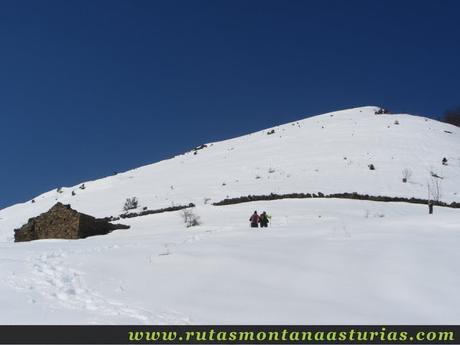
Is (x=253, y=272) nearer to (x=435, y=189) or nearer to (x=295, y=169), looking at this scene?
(x=435, y=189)

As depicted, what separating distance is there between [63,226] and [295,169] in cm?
1684

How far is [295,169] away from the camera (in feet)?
108

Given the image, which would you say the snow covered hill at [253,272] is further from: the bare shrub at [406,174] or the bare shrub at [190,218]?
the bare shrub at [406,174]

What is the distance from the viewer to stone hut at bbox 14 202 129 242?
744 inches

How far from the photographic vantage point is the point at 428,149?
120 ft

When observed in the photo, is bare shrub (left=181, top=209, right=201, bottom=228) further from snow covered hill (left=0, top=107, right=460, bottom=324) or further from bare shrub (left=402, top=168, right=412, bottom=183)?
bare shrub (left=402, top=168, right=412, bottom=183)

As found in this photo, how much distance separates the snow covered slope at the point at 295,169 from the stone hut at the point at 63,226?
185 inches

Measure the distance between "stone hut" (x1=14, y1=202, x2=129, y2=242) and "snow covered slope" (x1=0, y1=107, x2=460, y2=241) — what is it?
4.71m

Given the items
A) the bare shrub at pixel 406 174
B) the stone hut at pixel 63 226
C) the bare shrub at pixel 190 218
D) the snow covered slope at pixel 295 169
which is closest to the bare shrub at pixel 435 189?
the snow covered slope at pixel 295 169

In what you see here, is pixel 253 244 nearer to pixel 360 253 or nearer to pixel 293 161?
pixel 360 253

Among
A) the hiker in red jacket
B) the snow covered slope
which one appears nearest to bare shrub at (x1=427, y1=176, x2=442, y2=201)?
A: the snow covered slope

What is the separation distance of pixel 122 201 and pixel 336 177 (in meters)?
12.0

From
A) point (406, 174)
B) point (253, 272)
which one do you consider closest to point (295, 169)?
point (406, 174)

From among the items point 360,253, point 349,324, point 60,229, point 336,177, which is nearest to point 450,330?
point 349,324
